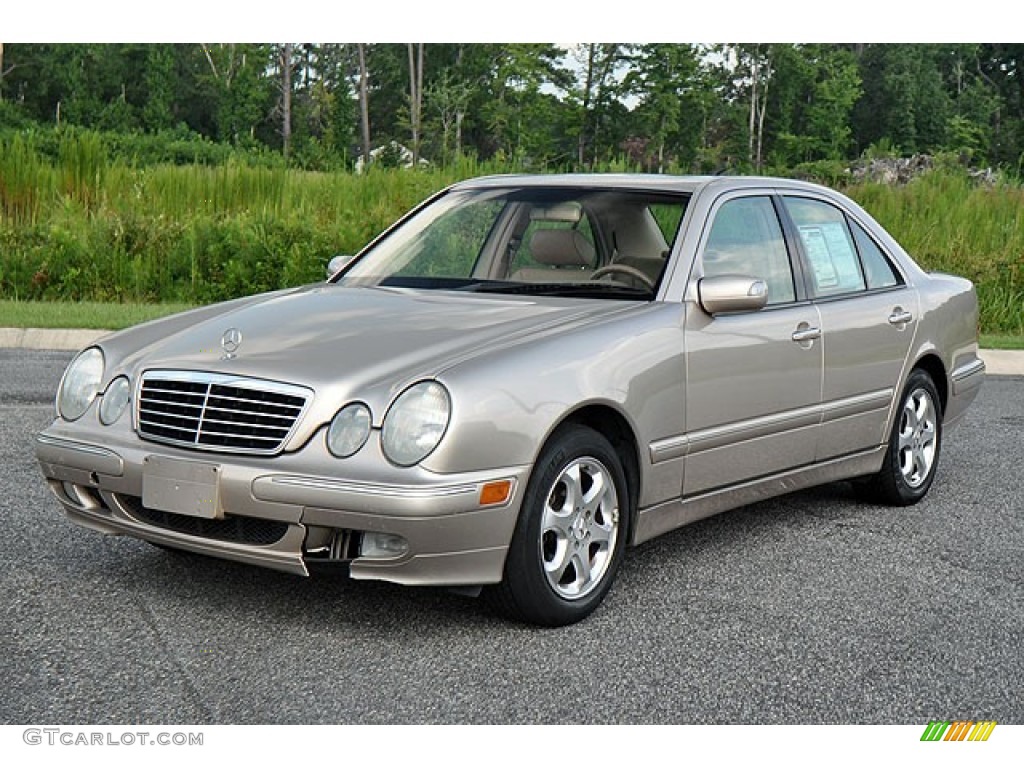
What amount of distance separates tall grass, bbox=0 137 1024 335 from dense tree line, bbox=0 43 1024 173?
107 feet

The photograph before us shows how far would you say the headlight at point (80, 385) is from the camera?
5328mm

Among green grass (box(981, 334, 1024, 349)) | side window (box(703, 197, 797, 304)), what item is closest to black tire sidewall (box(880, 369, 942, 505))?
side window (box(703, 197, 797, 304))

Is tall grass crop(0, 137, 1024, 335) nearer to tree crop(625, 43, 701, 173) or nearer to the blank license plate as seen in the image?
the blank license plate

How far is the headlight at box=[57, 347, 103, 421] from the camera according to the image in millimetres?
5328

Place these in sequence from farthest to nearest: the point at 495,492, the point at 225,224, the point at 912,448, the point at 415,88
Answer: the point at 415,88
the point at 225,224
the point at 912,448
the point at 495,492

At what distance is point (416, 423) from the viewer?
469cm

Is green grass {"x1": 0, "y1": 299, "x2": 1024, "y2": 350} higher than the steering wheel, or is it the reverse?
the steering wheel

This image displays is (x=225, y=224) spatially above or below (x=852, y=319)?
below

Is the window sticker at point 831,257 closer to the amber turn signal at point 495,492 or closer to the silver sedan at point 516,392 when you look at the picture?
the silver sedan at point 516,392

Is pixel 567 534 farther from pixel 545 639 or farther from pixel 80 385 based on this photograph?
pixel 80 385

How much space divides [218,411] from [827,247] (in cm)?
321

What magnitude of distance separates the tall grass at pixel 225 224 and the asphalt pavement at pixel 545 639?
1081cm

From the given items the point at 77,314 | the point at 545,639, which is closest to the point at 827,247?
the point at 545,639

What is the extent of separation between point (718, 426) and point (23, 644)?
265 cm
